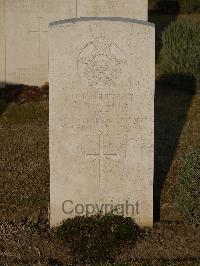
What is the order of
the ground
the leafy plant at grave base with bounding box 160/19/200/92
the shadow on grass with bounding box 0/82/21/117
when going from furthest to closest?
the leafy plant at grave base with bounding box 160/19/200/92 → the shadow on grass with bounding box 0/82/21/117 → the ground

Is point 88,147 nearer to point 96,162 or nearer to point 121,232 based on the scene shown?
point 96,162

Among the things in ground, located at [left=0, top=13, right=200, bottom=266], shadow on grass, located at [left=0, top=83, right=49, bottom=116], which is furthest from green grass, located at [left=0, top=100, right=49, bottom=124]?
shadow on grass, located at [left=0, top=83, right=49, bottom=116]

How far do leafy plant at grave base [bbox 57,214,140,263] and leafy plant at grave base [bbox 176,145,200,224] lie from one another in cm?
49

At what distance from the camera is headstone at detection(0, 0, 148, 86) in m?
11.5

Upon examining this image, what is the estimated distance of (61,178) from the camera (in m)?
5.76

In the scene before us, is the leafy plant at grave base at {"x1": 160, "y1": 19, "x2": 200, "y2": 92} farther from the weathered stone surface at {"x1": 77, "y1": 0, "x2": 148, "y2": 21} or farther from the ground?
the ground

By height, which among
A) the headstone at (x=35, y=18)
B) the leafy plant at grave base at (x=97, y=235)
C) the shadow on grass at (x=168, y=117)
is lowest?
the shadow on grass at (x=168, y=117)

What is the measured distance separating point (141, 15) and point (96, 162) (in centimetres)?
636

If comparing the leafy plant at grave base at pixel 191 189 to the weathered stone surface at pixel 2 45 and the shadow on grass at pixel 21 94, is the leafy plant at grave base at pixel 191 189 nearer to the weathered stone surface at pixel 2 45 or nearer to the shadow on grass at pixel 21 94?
the shadow on grass at pixel 21 94

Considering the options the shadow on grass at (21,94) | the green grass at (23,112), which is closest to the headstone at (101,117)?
the green grass at (23,112)

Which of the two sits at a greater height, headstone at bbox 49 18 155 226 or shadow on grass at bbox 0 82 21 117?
headstone at bbox 49 18 155 226

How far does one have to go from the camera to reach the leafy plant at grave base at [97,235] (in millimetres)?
5312

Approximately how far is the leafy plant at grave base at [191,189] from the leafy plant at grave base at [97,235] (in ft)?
1.60

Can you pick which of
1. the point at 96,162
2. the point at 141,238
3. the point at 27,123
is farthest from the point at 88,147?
the point at 27,123
